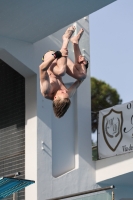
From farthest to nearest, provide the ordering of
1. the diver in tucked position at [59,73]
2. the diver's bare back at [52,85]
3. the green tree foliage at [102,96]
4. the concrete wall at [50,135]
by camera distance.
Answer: the green tree foliage at [102,96] → the concrete wall at [50,135] → the diver's bare back at [52,85] → the diver in tucked position at [59,73]

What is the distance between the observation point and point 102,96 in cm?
2609

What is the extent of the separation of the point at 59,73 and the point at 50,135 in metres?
4.93

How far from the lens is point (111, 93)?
26.8 m

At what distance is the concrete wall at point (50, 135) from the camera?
11.8 metres

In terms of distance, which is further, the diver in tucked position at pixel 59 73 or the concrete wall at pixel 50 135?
the concrete wall at pixel 50 135

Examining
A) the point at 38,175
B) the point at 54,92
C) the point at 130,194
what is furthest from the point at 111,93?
the point at 54,92

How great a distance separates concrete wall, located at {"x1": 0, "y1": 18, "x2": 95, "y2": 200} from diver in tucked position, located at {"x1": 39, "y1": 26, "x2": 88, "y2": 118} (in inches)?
164

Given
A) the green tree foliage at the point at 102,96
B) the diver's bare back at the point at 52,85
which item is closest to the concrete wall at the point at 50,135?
the diver's bare back at the point at 52,85

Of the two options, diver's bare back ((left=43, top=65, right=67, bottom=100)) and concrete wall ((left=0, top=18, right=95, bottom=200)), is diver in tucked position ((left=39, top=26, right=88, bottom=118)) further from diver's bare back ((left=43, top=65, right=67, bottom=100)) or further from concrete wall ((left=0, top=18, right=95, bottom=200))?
concrete wall ((left=0, top=18, right=95, bottom=200))

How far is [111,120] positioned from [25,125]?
1.85 meters

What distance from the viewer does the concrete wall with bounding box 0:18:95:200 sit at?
1176 centimetres

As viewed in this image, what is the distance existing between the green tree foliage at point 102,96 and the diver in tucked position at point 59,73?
18.0 meters

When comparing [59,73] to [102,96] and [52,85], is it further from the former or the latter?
[102,96]

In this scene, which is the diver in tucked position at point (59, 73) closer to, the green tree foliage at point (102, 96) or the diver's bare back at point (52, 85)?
the diver's bare back at point (52, 85)
